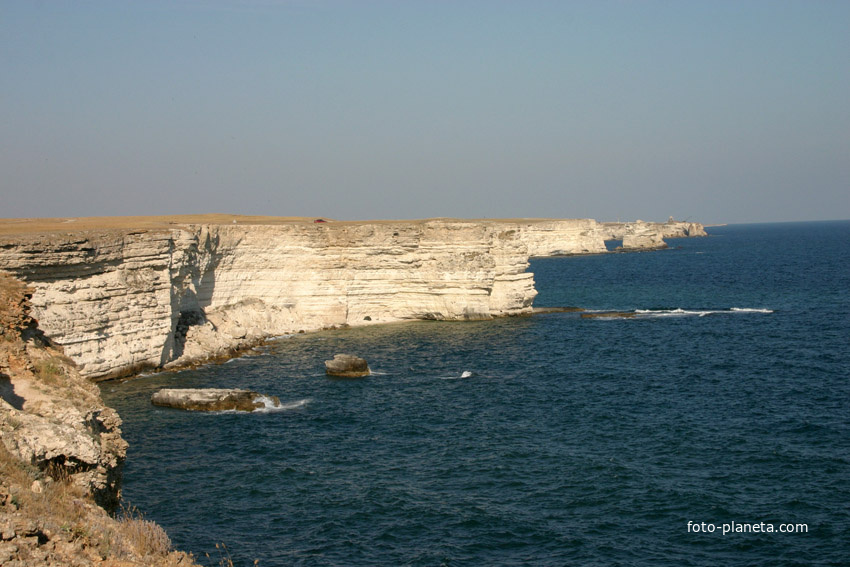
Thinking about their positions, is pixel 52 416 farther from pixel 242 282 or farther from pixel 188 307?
pixel 242 282

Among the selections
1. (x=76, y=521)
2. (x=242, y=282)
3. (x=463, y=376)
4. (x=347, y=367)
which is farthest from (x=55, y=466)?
(x=242, y=282)

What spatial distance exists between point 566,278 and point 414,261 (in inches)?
1590

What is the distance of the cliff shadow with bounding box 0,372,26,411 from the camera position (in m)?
12.9

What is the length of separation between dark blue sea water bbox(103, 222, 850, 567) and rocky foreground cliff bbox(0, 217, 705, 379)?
2932 mm

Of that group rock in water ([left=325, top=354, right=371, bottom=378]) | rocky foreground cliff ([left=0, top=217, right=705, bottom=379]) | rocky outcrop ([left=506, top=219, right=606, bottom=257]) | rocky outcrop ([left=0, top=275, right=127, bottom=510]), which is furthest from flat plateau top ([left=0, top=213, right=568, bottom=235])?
rocky outcrop ([left=506, top=219, right=606, bottom=257])

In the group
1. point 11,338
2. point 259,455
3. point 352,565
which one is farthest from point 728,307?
point 11,338

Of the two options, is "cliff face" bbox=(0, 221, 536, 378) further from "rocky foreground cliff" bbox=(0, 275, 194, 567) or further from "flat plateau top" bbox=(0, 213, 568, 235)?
"rocky foreground cliff" bbox=(0, 275, 194, 567)

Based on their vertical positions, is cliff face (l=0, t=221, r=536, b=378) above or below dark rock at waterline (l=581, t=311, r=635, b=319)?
above

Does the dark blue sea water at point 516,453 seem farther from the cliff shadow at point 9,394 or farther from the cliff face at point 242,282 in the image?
the cliff shadow at point 9,394

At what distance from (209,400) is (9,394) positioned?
18.7 meters

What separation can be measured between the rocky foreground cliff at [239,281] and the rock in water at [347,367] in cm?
879

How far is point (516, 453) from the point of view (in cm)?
2505

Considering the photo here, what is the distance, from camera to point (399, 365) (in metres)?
39.8

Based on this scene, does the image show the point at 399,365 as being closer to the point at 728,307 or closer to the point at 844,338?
the point at 844,338
